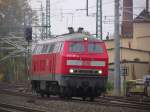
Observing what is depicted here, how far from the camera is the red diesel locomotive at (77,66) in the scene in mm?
26047

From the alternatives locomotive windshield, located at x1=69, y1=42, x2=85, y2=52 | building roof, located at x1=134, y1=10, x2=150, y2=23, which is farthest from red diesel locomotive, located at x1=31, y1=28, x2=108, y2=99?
building roof, located at x1=134, y1=10, x2=150, y2=23

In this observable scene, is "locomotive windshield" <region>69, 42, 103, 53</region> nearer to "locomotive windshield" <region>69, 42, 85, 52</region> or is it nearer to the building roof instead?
"locomotive windshield" <region>69, 42, 85, 52</region>

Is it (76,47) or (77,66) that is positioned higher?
(76,47)

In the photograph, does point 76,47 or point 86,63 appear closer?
point 86,63

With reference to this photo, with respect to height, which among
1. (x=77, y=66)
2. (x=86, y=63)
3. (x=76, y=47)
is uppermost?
(x=76, y=47)

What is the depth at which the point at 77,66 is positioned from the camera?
26.2m

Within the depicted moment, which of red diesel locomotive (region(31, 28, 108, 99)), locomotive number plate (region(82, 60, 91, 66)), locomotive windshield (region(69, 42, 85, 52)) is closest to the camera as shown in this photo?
red diesel locomotive (region(31, 28, 108, 99))

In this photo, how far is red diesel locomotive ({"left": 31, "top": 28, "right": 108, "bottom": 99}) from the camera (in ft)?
85.5

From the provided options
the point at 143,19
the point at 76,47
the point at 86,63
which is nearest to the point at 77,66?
the point at 86,63

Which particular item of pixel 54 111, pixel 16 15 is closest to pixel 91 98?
pixel 54 111

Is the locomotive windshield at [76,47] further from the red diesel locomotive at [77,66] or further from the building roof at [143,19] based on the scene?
the building roof at [143,19]

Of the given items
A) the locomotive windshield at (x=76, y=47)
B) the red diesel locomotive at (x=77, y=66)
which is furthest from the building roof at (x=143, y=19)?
the locomotive windshield at (x=76, y=47)

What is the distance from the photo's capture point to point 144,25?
67.8 metres

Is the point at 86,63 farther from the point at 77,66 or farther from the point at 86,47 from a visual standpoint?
the point at 86,47
